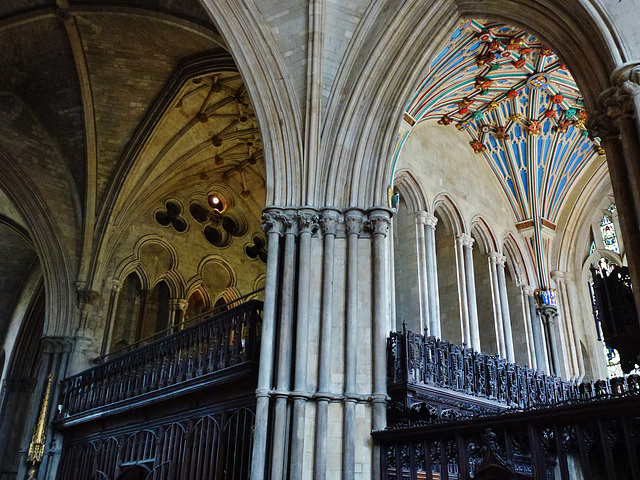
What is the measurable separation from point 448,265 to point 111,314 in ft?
23.8

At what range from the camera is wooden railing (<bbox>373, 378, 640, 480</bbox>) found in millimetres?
5516

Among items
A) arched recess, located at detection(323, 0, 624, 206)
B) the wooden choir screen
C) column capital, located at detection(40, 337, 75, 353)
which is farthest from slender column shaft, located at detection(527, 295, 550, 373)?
column capital, located at detection(40, 337, 75, 353)

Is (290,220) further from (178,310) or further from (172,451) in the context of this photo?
(178,310)

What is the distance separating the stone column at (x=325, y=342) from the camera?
24.2ft

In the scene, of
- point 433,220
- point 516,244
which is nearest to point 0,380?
point 433,220

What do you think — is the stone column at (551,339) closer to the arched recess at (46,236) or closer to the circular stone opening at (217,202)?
the circular stone opening at (217,202)

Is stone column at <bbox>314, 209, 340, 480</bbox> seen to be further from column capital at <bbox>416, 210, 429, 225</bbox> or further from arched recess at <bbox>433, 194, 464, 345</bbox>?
arched recess at <bbox>433, 194, 464, 345</bbox>

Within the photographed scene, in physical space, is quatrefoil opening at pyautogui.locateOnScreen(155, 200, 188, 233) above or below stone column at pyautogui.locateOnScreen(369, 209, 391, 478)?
above

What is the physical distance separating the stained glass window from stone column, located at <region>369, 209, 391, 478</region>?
10.3 metres

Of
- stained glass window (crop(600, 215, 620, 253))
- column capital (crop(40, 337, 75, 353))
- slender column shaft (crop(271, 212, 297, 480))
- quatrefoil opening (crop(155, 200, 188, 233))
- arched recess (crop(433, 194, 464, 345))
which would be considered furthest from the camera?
stained glass window (crop(600, 215, 620, 253))

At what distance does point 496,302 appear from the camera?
14.4m

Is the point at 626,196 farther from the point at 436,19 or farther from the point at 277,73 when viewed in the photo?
the point at 277,73

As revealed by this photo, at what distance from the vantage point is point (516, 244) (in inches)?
627

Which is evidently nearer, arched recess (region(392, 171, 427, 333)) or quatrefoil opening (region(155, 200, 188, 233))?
arched recess (region(392, 171, 427, 333))
